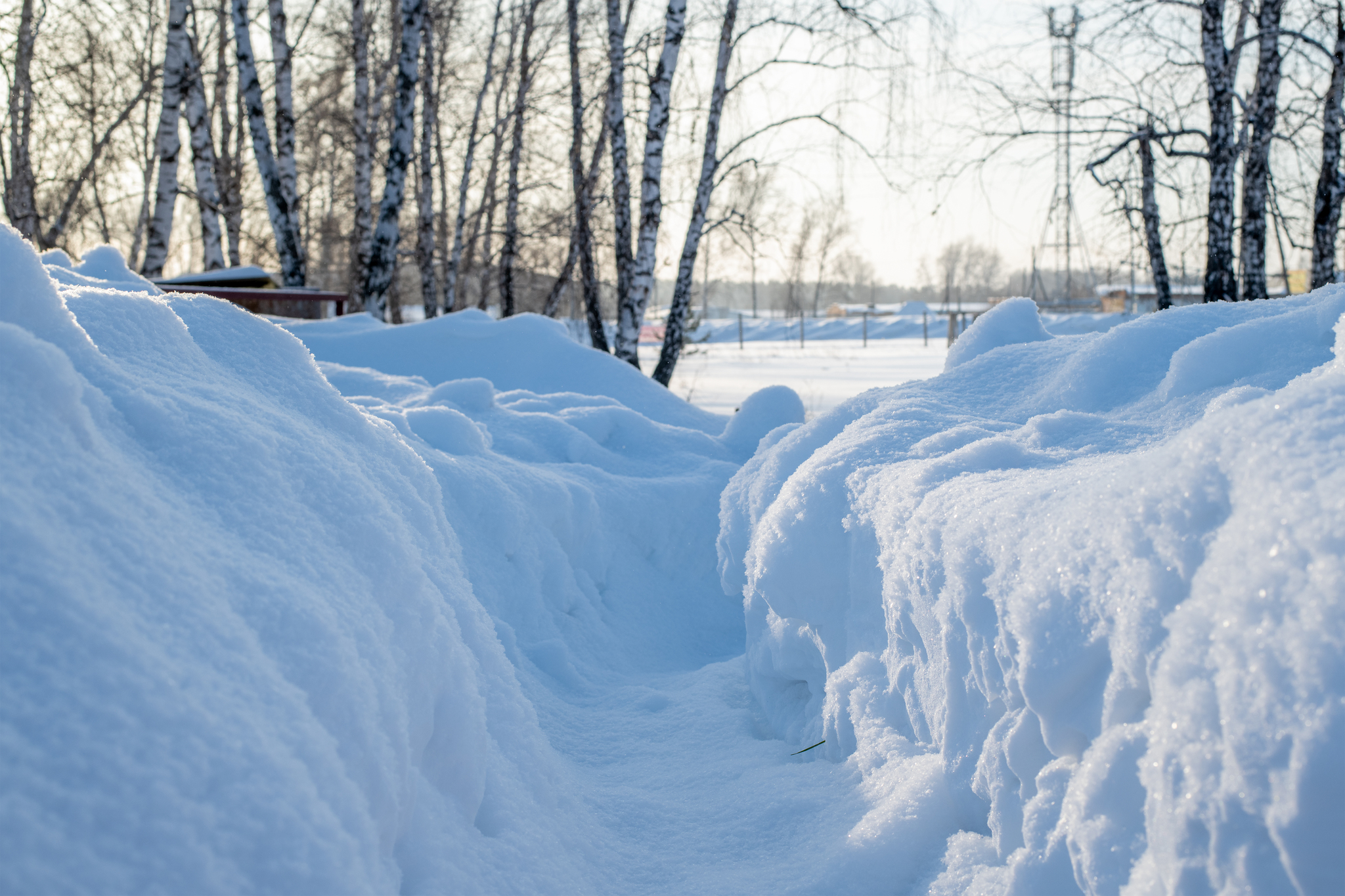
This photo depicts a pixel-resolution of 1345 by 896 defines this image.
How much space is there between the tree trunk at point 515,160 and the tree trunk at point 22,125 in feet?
17.1

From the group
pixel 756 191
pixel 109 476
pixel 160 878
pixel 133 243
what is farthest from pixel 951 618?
pixel 133 243

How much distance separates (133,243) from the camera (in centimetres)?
1545

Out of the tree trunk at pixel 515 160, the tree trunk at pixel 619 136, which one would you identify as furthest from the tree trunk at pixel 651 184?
the tree trunk at pixel 515 160

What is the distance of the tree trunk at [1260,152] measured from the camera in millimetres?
6988

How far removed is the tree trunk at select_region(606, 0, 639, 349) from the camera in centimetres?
786

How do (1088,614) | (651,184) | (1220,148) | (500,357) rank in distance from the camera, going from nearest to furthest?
(1088,614)
(500,357)
(1220,148)
(651,184)

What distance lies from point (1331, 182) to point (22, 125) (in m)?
15.5

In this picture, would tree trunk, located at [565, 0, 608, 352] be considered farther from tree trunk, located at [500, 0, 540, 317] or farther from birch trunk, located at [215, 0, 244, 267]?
birch trunk, located at [215, 0, 244, 267]

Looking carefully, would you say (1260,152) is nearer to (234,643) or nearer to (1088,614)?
(1088,614)

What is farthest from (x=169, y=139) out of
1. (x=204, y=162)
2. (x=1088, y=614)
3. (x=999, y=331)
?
(x=1088, y=614)

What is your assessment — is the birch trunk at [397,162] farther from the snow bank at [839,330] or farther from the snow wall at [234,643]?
the snow bank at [839,330]

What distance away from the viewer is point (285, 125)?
846 centimetres

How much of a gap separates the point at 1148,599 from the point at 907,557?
0.65 meters

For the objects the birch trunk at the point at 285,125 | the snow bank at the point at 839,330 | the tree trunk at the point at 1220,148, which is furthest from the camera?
the snow bank at the point at 839,330
